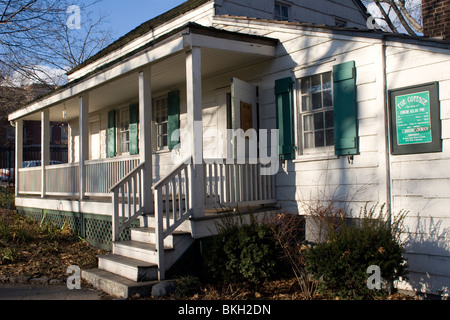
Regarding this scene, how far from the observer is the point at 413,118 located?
5.66 m

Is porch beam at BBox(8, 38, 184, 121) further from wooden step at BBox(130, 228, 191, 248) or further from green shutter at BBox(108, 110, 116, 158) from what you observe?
wooden step at BBox(130, 228, 191, 248)

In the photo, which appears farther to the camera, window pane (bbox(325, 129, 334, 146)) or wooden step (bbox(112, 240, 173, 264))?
window pane (bbox(325, 129, 334, 146))

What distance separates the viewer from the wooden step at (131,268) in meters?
5.72

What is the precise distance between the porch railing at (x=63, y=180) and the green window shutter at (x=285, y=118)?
504 cm

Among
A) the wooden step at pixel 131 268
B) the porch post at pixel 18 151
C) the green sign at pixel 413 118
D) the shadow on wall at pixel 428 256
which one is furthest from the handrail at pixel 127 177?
the porch post at pixel 18 151

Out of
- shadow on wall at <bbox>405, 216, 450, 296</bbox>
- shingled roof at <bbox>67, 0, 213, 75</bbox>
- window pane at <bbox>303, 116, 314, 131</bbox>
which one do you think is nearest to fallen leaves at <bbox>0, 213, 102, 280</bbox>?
window pane at <bbox>303, 116, 314, 131</bbox>

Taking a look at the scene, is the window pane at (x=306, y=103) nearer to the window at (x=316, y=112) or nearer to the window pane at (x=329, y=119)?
the window at (x=316, y=112)

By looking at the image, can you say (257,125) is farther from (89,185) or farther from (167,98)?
(89,185)

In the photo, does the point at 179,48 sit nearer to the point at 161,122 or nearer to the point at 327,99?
the point at 327,99

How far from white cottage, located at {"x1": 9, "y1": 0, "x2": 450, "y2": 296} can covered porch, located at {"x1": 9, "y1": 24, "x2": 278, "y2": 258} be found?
0.10ft

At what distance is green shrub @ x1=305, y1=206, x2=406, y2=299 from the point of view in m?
4.97

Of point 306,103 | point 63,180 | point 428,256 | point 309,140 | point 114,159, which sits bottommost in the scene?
point 428,256

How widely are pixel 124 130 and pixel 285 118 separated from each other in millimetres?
6146

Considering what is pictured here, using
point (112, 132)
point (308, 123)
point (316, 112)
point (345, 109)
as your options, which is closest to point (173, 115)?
point (112, 132)
